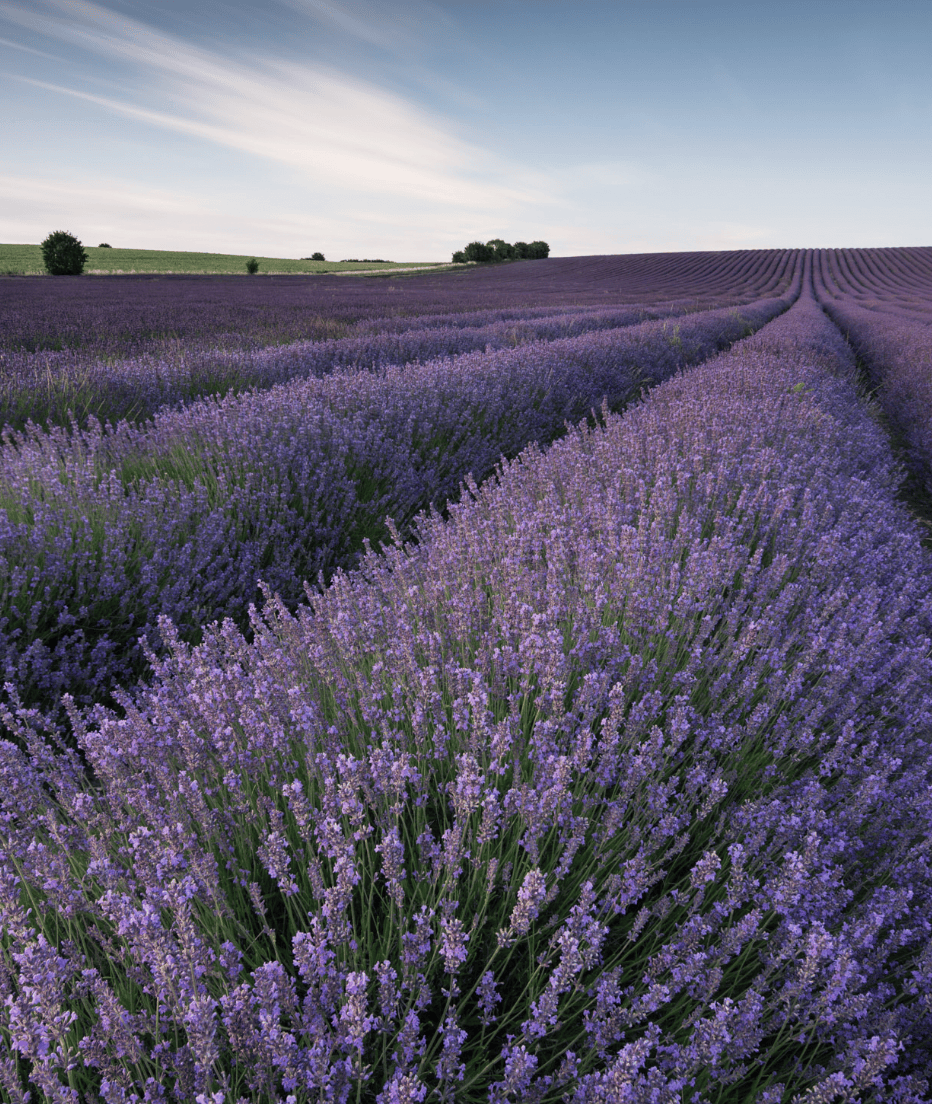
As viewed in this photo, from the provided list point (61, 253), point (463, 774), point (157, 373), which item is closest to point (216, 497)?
point (463, 774)

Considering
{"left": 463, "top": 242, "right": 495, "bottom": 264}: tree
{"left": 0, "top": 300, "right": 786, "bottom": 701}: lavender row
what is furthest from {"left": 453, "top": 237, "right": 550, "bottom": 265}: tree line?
{"left": 0, "top": 300, "right": 786, "bottom": 701}: lavender row

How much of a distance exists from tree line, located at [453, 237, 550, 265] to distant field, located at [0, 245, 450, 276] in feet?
8.13

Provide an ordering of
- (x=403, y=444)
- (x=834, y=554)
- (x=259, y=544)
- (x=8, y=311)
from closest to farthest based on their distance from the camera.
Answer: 1. (x=834, y=554)
2. (x=259, y=544)
3. (x=403, y=444)
4. (x=8, y=311)

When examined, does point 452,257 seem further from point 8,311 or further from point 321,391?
point 321,391

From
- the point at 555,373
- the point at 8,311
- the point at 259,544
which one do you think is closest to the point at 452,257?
the point at 8,311

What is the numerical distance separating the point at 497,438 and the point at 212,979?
5.07m

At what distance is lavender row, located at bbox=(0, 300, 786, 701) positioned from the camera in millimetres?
2877

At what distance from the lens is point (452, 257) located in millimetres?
53250

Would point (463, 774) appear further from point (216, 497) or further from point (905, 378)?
point (905, 378)

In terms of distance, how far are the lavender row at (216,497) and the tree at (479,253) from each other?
50094 millimetres

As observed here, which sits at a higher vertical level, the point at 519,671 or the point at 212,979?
the point at 519,671

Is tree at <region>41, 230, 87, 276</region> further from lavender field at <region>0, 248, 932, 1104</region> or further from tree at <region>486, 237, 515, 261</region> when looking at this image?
lavender field at <region>0, 248, 932, 1104</region>

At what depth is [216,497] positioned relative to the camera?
3885mm

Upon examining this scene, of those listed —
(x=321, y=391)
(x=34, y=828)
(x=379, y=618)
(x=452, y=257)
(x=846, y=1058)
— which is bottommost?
(x=846, y=1058)
